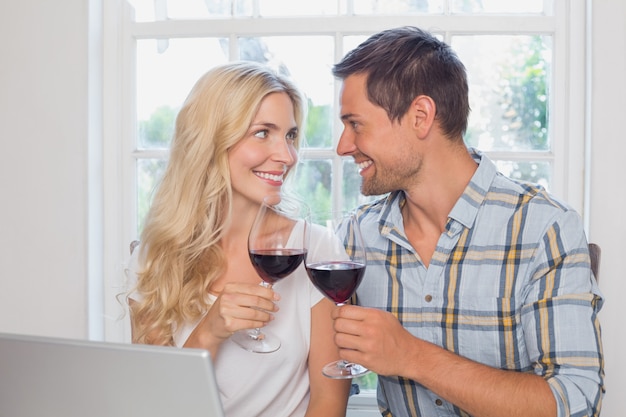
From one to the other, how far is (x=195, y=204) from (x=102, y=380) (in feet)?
3.71

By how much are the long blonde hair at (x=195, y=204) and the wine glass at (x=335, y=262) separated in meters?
0.57

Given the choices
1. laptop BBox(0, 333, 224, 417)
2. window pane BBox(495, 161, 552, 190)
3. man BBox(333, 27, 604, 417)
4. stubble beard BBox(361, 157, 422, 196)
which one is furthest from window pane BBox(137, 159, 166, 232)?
laptop BBox(0, 333, 224, 417)

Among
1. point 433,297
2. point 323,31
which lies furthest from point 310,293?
point 323,31

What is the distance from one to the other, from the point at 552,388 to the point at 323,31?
1471mm

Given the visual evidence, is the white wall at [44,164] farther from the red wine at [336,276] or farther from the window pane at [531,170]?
the window pane at [531,170]

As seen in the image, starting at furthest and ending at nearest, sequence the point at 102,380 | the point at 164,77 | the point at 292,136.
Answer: the point at 164,77 → the point at 292,136 → the point at 102,380

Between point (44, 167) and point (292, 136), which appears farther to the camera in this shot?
point (44, 167)

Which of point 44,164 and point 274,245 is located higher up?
point 44,164

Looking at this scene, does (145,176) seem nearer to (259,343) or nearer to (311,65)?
(311,65)

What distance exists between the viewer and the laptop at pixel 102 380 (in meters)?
0.77

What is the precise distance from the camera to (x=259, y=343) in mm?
1396

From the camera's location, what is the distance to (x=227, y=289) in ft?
4.49

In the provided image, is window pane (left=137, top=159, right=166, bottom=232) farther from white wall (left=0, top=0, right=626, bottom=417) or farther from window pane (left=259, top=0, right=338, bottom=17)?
window pane (left=259, top=0, right=338, bottom=17)

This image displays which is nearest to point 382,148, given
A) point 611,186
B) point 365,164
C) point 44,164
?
point 365,164
